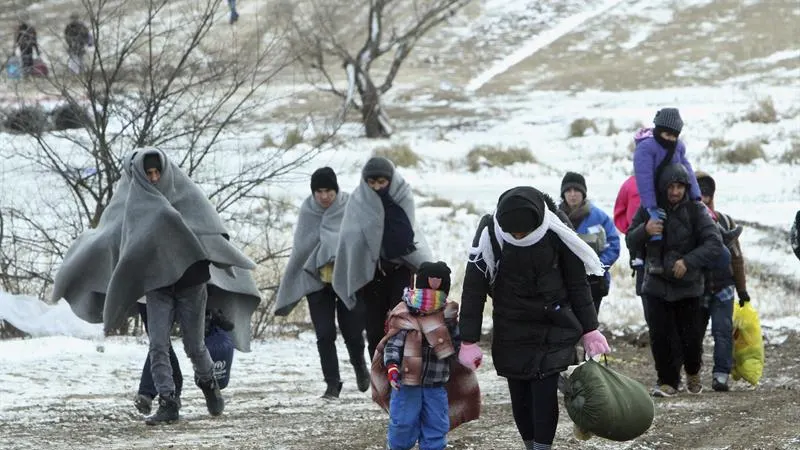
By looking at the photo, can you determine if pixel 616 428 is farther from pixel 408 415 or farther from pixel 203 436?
pixel 203 436

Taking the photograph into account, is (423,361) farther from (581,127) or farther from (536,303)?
(581,127)

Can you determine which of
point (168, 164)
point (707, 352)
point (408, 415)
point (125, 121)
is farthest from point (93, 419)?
point (707, 352)

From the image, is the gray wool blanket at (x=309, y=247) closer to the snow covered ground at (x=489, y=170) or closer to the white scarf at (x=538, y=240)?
the snow covered ground at (x=489, y=170)

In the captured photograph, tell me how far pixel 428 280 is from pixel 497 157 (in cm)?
2108

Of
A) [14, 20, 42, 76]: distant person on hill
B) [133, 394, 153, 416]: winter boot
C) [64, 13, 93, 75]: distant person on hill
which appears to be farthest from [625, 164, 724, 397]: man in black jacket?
[14, 20, 42, 76]: distant person on hill

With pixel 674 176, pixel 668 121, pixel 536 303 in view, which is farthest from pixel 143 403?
pixel 668 121

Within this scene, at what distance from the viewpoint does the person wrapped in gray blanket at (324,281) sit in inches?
413

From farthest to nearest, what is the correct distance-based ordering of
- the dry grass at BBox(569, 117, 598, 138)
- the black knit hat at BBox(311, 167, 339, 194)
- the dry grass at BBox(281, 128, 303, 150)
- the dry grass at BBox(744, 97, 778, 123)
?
the dry grass at BBox(569, 117, 598, 138)
the dry grass at BBox(744, 97, 778, 123)
the dry grass at BBox(281, 128, 303, 150)
the black knit hat at BBox(311, 167, 339, 194)

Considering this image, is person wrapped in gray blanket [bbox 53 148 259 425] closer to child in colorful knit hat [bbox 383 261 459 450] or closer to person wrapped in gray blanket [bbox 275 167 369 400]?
person wrapped in gray blanket [bbox 275 167 369 400]

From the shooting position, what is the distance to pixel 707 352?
13648 millimetres

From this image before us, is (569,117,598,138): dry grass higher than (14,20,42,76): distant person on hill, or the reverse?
(569,117,598,138): dry grass

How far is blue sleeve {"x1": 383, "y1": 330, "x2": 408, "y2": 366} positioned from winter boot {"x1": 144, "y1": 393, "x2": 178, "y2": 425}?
6.46 ft

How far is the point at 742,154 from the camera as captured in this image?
2672 cm

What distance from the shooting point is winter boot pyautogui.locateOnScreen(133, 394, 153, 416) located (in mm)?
9133
